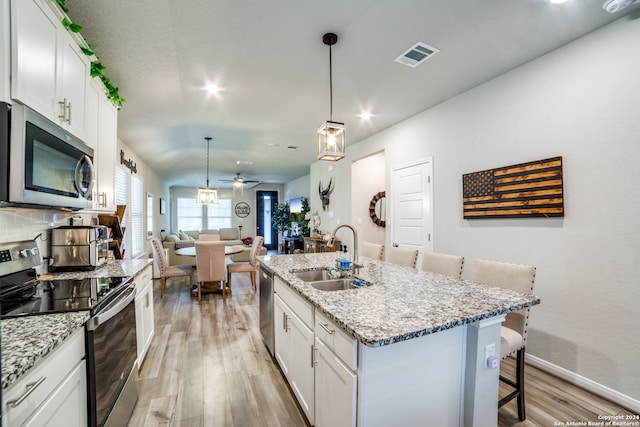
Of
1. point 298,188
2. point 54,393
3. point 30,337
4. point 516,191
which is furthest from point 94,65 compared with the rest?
point 298,188

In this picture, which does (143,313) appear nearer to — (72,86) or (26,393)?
(26,393)

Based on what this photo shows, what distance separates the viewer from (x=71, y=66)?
6.47 ft

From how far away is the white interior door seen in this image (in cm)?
385

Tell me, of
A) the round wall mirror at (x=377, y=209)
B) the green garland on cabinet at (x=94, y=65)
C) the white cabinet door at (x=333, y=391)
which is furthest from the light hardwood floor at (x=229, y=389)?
the round wall mirror at (x=377, y=209)

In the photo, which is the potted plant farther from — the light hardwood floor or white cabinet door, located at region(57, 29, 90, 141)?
white cabinet door, located at region(57, 29, 90, 141)

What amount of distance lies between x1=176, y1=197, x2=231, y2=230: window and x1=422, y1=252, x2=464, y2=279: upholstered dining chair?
10.3 meters

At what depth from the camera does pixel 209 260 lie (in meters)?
4.63

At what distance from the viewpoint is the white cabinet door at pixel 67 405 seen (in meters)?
1.12

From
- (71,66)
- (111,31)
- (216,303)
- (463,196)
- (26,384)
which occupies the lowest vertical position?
(216,303)

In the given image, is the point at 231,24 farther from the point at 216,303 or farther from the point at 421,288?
the point at 216,303

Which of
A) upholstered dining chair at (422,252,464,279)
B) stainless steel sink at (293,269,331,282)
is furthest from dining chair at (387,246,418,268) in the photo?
stainless steel sink at (293,269,331,282)

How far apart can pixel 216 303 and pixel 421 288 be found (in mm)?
3526

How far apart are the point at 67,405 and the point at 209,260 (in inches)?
134

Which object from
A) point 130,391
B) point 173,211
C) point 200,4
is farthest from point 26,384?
point 173,211
